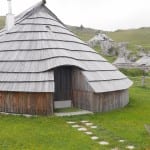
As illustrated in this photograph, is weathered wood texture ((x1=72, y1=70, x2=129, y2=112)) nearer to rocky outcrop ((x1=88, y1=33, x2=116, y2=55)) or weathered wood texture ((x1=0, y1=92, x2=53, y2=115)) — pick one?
weathered wood texture ((x1=0, y1=92, x2=53, y2=115))

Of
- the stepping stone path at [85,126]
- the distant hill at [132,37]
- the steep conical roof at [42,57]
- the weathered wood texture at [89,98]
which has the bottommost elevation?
the stepping stone path at [85,126]

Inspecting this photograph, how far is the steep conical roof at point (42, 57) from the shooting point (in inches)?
761

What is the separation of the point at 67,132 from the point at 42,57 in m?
6.28

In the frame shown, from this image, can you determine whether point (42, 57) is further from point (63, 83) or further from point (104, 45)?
point (104, 45)

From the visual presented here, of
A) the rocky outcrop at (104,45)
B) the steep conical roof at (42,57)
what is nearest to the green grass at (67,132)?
the steep conical roof at (42,57)

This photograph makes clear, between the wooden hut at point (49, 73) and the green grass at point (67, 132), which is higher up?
the wooden hut at point (49, 73)

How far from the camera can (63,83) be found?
2180 centimetres

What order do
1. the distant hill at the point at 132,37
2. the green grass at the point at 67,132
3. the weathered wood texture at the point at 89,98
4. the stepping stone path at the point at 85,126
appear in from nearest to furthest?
the green grass at the point at 67,132 < the stepping stone path at the point at 85,126 < the weathered wood texture at the point at 89,98 < the distant hill at the point at 132,37

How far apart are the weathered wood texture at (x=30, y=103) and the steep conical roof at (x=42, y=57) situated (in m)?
0.41

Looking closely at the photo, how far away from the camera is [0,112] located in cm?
1975

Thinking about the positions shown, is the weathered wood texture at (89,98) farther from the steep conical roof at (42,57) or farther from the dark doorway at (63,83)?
the dark doorway at (63,83)

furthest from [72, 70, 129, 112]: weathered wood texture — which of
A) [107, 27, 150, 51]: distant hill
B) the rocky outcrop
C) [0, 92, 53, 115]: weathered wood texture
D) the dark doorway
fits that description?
[107, 27, 150, 51]: distant hill

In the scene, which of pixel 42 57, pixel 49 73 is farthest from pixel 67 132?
pixel 42 57

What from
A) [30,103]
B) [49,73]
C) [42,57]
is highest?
[42,57]
